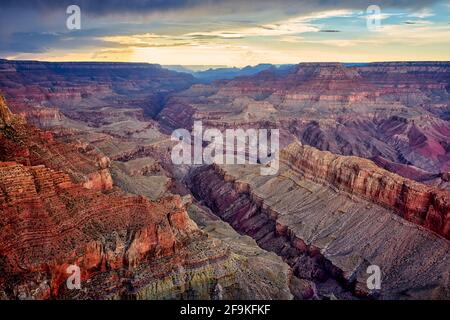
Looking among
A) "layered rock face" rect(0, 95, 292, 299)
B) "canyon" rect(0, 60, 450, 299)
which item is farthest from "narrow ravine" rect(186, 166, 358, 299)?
"layered rock face" rect(0, 95, 292, 299)

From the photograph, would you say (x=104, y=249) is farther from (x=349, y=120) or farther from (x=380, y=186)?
(x=349, y=120)

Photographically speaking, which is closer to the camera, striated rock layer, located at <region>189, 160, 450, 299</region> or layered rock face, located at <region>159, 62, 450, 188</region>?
striated rock layer, located at <region>189, 160, 450, 299</region>

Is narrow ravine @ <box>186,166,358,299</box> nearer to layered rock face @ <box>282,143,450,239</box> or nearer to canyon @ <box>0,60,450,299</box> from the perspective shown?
canyon @ <box>0,60,450,299</box>

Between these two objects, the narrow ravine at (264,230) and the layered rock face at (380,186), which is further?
the layered rock face at (380,186)

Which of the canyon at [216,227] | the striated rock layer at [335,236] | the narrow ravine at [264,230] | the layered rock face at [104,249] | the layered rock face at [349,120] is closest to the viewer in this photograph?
the layered rock face at [104,249]

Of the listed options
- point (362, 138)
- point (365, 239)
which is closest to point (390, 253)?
point (365, 239)

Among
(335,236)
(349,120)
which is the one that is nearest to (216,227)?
(335,236)

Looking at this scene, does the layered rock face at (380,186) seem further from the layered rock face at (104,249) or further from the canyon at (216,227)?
the layered rock face at (104,249)

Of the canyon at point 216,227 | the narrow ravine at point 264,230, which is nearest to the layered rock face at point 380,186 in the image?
the canyon at point 216,227
